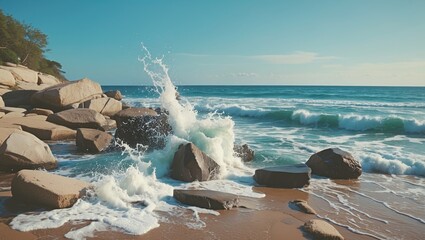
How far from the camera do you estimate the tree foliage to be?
28578mm

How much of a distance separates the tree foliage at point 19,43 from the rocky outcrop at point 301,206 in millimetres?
28563

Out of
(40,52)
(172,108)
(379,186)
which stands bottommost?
(379,186)

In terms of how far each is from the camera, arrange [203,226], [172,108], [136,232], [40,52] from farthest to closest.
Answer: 1. [40,52]
2. [172,108]
3. [203,226]
4. [136,232]

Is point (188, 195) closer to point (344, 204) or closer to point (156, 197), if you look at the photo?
point (156, 197)

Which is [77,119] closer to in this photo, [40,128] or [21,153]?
[40,128]

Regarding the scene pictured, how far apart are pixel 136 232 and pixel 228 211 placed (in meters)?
1.65

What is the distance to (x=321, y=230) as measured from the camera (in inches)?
190

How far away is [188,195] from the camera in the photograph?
19.3ft

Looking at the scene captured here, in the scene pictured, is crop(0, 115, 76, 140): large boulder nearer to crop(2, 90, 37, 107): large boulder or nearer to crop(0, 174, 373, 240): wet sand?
crop(0, 174, 373, 240): wet sand

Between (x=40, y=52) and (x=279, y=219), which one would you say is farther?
(x=40, y=52)

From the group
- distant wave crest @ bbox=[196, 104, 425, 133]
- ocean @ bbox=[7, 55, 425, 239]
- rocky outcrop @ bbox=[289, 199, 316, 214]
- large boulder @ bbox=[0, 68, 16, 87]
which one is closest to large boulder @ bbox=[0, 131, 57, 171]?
ocean @ bbox=[7, 55, 425, 239]

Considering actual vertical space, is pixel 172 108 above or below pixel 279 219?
above

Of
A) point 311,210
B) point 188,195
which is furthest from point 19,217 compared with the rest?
point 311,210

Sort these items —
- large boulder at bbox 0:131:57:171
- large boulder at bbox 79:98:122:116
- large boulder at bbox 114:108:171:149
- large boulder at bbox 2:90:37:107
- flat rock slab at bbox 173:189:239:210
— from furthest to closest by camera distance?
large boulder at bbox 2:90:37:107, large boulder at bbox 79:98:122:116, large boulder at bbox 114:108:171:149, large boulder at bbox 0:131:57:171, flat rock slab at bbox 173:189:239:210
